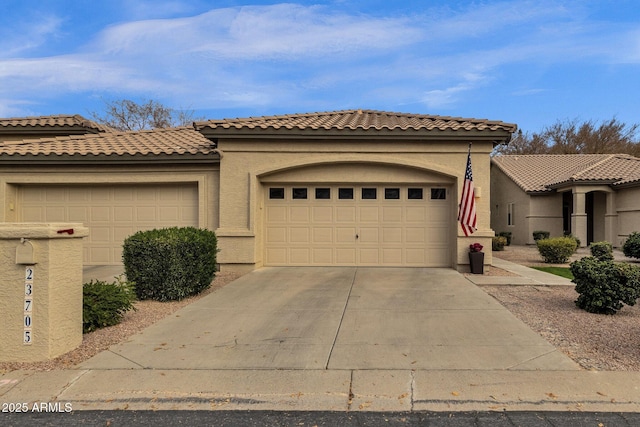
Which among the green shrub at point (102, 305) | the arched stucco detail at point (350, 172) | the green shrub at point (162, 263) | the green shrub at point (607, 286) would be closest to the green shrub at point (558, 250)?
the arched stucco detail at point (350, 172)

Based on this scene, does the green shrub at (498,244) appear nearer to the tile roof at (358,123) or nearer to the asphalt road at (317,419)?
the tile roof at (358,123)

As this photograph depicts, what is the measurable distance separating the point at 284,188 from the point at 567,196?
19743 mm

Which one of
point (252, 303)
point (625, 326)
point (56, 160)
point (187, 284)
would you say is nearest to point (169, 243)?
point (187, 284)

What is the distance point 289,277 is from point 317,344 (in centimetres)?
527

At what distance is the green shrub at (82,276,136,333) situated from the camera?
6.50 meters

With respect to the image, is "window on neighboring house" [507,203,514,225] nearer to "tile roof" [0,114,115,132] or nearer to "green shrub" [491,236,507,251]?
"green shrub" [491,236,507,251]

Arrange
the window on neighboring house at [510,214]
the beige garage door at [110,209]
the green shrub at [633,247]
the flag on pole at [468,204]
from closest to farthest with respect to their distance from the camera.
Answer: the flag on pole at [468,204] → the beige garage door at [110,209] → the green shrub at [633,247] → the window on neighboring house at [510,214]

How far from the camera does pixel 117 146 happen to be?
13.8 m

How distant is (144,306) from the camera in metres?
8.22

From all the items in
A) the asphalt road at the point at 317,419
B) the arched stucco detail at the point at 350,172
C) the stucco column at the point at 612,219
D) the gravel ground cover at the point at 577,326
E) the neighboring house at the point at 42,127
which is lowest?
the asphalt road at the point at 317,419

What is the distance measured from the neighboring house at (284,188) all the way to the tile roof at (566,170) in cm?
1329

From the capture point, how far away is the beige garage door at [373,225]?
12734 mm

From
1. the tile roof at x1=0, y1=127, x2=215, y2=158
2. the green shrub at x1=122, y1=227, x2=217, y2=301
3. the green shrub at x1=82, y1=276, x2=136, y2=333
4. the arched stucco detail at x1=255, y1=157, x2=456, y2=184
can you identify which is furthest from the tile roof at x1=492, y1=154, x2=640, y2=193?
the green shrub at x1=82, y1=276, x2=136, y2=333

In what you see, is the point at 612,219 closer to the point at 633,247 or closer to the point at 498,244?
the point at 498,244
